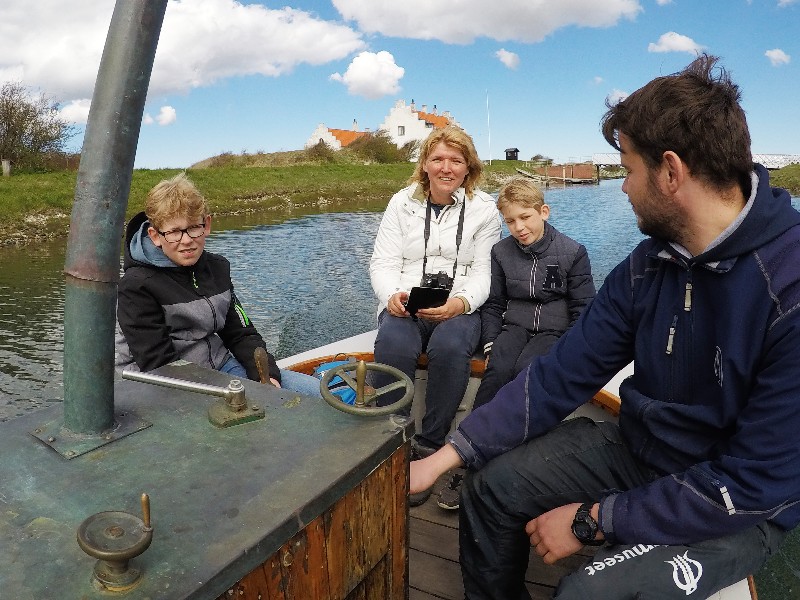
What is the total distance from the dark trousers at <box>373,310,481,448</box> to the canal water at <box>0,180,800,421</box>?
309cm

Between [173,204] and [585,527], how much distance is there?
186 cm

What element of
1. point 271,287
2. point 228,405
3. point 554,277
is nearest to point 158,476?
point 228,405

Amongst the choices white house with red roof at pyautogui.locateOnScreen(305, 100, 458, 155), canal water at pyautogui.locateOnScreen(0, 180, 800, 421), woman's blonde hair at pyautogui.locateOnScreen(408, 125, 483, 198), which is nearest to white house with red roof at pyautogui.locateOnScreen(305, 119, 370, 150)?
white house with red roof at pyautogui.locateOnScreen(305, 100, 458, 155)

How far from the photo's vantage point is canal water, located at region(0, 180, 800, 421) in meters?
5.84

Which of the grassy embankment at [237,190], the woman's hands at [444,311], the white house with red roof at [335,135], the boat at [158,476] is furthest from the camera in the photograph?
the white house with red roof at [335,135]

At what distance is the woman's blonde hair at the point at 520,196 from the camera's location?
3086 millimetres

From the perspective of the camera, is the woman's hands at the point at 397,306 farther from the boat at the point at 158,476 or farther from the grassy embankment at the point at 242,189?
the grassy embankment at the point at 242,189

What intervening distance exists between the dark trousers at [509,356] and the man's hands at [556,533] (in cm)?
123

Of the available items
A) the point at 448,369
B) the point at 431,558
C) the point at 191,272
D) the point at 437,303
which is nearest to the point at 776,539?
the point at 431,558

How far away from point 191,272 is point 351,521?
1.61m

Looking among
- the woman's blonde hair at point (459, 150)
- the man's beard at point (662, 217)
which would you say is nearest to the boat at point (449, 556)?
the man's beard at point (662, 217)

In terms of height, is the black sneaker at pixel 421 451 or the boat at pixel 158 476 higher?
the boat at pixel 158 476

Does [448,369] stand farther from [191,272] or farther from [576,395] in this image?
[191,272]

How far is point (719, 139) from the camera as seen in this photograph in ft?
4.67
